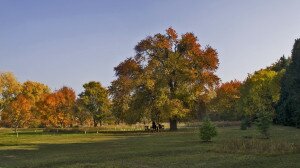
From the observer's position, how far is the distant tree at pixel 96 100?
12006 cm

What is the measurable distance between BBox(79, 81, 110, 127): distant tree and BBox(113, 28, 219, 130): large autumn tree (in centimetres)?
4557

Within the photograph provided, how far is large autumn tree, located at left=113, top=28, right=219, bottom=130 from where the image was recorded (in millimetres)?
70812

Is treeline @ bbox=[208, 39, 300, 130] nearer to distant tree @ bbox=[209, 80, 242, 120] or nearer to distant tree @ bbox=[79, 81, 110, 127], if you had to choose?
distant tree @ bbox=[209, 80, 242, 120]

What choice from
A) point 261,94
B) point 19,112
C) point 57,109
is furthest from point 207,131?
point 57,109

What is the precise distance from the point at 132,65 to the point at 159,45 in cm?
599

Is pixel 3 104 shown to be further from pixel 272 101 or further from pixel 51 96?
pixel 272 101

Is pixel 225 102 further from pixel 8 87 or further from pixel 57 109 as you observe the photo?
pixel 8 87

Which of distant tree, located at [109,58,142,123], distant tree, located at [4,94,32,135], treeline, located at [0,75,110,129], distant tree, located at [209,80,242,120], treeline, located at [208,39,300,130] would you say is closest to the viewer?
treeline, located at [208,39,300,130]

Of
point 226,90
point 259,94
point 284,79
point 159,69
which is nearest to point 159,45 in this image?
point 159,69

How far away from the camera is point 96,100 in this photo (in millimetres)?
121688

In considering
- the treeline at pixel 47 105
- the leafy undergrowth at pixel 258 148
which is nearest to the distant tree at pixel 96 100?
the treeline at pixel 47 105

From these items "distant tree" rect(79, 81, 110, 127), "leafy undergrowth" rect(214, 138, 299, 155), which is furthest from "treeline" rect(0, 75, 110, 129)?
"leafy undergrowth" rect(214, 138, 299, 155)

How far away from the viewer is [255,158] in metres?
28.0

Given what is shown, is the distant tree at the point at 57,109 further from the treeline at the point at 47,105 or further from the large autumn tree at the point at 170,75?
the large autumn tree at the point at 170,75
